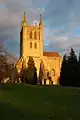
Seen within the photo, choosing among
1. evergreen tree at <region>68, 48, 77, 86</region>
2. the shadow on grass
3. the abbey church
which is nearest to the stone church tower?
the abbey church

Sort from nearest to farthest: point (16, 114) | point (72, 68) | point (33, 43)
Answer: point (16, 114), point (72, 68), point (33, 43)

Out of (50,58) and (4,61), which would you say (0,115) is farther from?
(50,58)

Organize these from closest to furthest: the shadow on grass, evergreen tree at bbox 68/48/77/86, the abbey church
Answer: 1. the shadow on grass
2. evergreen tree at bbox 68/48/77/86
3. the abbey church

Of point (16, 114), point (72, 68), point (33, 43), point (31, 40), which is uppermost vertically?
point (31, 40)

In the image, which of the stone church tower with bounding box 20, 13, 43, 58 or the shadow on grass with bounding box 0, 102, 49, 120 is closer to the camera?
the shadow on grass with bounding box 0, 102, 49, 120

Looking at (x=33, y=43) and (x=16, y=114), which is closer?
(x=16, y=114)

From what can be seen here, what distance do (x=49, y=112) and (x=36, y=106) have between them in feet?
8.37

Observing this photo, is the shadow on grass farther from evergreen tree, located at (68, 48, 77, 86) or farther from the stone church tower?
the stone church tower

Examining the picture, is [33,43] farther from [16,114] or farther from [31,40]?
[16,114]

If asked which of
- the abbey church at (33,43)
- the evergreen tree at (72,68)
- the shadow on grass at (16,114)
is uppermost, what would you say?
the abbey church at (33,43)

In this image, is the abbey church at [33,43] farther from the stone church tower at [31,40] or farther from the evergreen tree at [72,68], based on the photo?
the evergreen tree at [72,68]

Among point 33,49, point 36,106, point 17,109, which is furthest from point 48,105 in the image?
point 33,49

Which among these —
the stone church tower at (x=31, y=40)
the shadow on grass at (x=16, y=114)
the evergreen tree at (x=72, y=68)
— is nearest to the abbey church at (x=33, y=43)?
the stone church tower at (x=31, y=40)

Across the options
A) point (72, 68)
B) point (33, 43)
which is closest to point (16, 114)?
point (72, 68)
